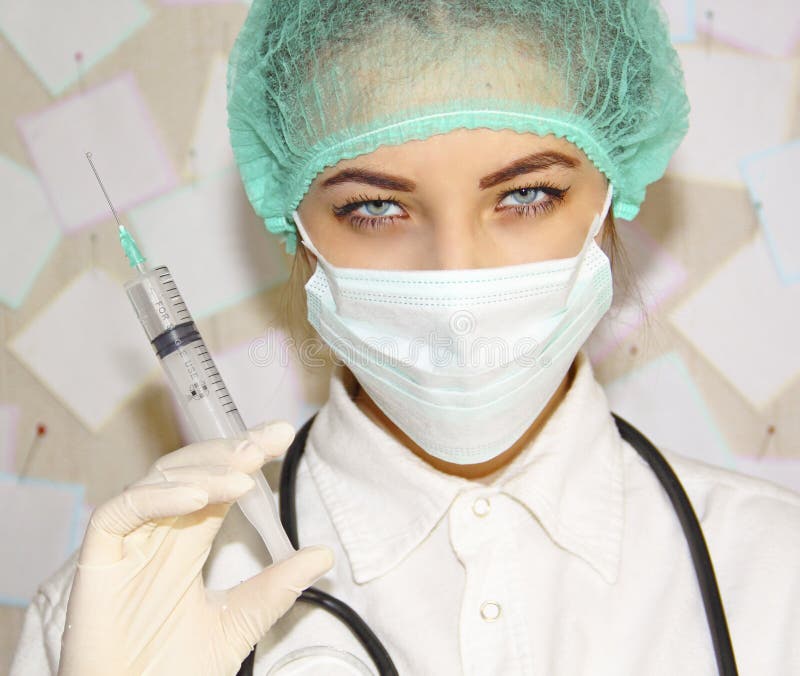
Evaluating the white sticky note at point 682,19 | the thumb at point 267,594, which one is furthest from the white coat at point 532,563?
the white sticky note at point 682,19

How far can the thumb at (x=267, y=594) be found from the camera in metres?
0.96

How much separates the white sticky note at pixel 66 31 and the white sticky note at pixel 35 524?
734mm

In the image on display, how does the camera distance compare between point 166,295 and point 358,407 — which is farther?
point 358,407

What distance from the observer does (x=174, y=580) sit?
974 millimetres

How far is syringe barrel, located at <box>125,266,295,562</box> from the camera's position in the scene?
1021 mm

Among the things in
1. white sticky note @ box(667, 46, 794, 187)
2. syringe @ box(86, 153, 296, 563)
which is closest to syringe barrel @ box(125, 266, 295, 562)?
syringe @ box(86, 153, 296, 563)

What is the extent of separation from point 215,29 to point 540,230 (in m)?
0.85

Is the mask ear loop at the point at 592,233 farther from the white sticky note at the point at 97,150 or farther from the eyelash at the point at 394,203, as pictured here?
the white sticky note at the point at 97,150

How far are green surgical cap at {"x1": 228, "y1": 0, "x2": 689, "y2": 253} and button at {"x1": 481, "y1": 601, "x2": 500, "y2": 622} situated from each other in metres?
0.55

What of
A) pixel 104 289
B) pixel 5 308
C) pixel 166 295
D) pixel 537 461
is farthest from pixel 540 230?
pixel 5 308

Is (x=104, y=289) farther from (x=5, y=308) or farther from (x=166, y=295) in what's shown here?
(x=166, y=295)

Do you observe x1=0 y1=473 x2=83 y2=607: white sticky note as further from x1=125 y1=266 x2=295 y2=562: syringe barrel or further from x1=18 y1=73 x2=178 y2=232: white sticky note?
x1=125 y1=266 x2=295 y2=562: syringe barrel

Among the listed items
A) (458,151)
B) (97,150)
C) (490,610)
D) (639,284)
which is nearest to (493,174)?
(458,151)

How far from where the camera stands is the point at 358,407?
48.9 inches
